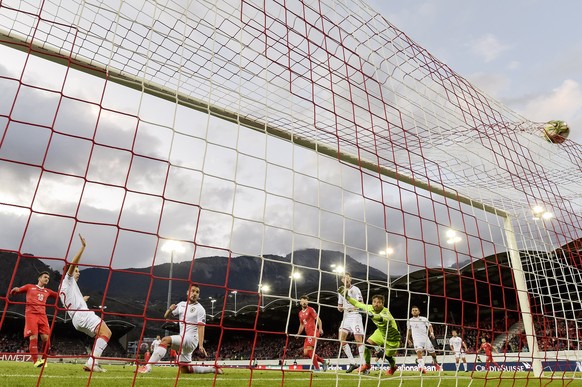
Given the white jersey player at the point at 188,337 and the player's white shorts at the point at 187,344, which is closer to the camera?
the white jersey player at the point at 188,337

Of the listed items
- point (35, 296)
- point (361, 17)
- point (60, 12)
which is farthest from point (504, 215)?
point (35, 296)

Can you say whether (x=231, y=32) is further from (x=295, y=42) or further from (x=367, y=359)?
(x=367, y=359)

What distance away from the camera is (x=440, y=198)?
795cm

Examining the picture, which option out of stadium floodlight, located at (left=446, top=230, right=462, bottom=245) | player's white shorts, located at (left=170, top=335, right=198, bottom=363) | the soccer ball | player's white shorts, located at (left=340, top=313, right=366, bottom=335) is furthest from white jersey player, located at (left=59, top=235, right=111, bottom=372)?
the soccer ball

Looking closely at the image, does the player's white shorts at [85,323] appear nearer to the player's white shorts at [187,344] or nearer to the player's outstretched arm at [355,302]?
the player's white shorts at [187,344]

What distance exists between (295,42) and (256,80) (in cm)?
66

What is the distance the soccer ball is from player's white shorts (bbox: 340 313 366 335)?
518 cm

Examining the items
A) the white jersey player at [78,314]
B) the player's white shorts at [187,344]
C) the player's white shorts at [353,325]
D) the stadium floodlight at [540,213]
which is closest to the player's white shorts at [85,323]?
the white jersey player at [78,314]

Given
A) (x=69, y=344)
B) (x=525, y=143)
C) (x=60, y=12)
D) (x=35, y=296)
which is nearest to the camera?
(x=60, y=12)

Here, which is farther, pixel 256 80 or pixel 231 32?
pixel 256 80

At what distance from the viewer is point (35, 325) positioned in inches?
251

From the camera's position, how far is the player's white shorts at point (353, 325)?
25.4 ft

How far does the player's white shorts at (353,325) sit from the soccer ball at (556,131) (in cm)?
518

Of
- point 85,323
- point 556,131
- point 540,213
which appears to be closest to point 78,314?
point 85,323
